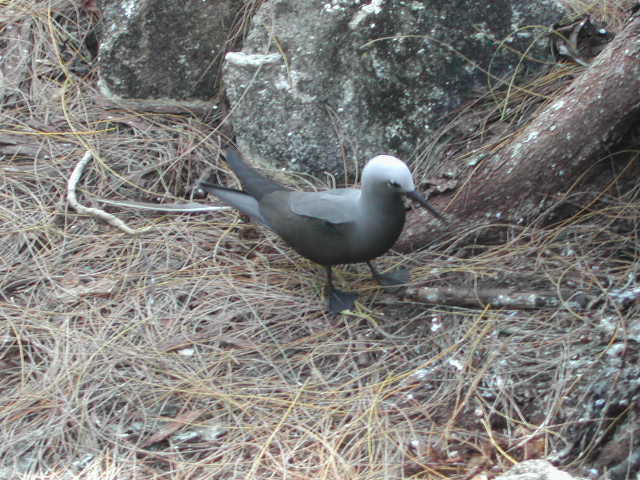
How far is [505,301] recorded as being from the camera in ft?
9.12

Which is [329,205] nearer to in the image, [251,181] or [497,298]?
[251,181]

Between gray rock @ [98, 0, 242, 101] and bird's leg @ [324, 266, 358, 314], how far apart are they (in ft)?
4.89

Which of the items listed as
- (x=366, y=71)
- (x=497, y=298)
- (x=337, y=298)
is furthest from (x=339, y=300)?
(x=366, y=71)

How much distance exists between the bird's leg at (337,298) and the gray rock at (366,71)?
741mm

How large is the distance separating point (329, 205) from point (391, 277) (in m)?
0.40

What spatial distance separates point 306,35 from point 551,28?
118 cm

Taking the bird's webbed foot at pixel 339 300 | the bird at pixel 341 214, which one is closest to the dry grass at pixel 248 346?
the bird's webbed foot at pixel 339 300

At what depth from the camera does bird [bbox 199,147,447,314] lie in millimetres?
2773

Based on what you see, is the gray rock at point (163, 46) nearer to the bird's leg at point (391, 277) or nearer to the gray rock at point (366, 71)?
the gray rock at point (366, 71)

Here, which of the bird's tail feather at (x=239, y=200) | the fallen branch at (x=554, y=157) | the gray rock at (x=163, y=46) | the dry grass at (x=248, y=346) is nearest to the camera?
the dry grass at (x=248, y=346)

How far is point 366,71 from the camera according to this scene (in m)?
3.55

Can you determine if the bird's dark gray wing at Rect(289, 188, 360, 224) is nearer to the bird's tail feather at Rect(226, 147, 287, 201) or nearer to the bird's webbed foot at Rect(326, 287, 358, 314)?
the bird's tail feather at Rect(226, 147, 287, 201)

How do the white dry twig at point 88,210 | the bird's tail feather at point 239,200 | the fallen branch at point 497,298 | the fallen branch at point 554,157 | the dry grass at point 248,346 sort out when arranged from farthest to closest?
the white dry twig at point 88,210 → the bird's tail feather at point 239,200 → the fallen branch at point 554,157 → the fallen branch at point 497,298 → the dry grass at point 248,346

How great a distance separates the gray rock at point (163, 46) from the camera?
13.1ft
